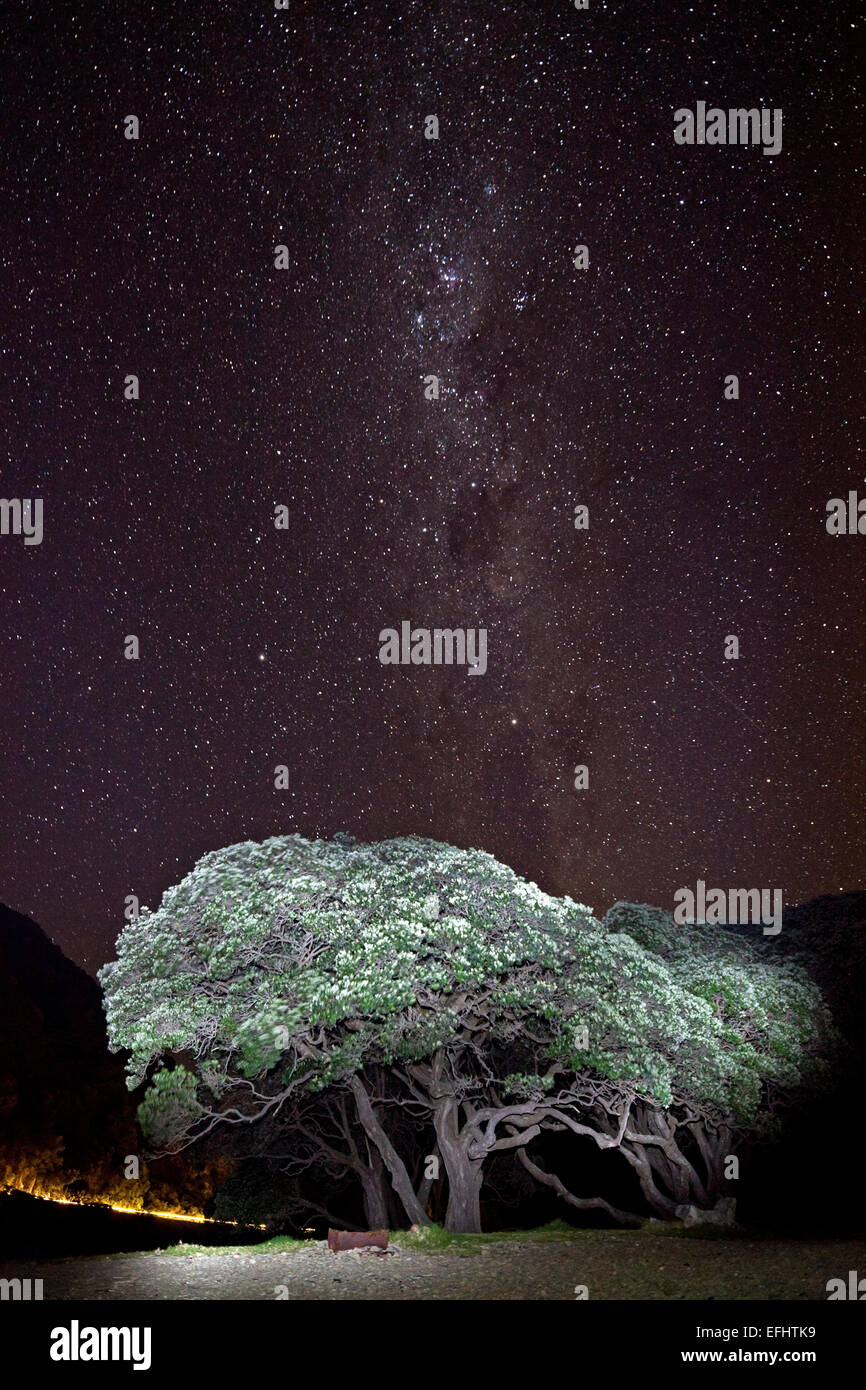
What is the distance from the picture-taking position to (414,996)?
1498 centimetres

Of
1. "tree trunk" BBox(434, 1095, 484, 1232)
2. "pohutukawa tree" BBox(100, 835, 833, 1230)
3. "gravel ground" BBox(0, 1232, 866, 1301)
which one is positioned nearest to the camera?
"gravel ground" BBox(0, 1232, 866, 1301)

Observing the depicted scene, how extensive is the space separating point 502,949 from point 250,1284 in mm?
5595

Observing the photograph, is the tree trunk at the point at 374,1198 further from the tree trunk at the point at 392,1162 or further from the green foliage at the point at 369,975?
the green foliage at the point at 369,975

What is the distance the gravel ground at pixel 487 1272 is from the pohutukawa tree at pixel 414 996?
2362 mm

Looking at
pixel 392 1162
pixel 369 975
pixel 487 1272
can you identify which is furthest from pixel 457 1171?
pixel 369 975

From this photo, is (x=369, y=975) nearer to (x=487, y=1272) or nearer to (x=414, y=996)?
(x=414, y=996)

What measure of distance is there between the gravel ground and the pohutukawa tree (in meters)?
2.36

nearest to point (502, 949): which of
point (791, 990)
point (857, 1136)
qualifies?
point (791, 990)

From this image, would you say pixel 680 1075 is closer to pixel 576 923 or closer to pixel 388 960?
pixel 576 923

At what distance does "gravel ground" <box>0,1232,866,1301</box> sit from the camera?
12.9 metres

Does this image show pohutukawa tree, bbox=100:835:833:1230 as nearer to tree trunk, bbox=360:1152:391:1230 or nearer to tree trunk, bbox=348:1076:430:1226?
tree trunk, bbox=348:1076:430:1226

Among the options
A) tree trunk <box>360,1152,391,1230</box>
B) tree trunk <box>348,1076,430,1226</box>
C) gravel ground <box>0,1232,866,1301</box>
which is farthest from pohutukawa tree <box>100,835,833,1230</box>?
tree trunk <box>360,1152,391,1230</box>

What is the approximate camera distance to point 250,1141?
2873cm
